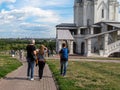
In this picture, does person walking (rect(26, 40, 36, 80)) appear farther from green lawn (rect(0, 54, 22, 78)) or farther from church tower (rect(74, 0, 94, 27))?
church tower (rect(74, 0, 94, 27))

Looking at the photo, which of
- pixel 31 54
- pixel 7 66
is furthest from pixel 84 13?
pixel 31 54

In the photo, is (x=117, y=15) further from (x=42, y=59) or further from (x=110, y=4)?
(x=42, y=59)

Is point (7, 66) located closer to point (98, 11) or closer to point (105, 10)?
point (98, 11)

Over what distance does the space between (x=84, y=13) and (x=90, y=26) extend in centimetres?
571

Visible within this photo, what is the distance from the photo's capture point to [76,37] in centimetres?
7131

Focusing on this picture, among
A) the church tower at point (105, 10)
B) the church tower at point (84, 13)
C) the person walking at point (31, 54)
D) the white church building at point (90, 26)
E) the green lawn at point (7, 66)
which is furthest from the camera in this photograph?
the church tower at point (84, 13)

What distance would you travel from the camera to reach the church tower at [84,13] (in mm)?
72438

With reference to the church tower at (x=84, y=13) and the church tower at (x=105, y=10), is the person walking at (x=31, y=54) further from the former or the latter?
the church tower at (x=84, y=13)

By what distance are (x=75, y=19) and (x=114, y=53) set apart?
17148 mm

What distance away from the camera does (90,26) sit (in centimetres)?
6862

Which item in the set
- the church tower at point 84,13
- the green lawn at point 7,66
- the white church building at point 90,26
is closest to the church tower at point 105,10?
the white church building at point 90,26

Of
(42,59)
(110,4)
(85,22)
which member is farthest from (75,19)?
(42,59)

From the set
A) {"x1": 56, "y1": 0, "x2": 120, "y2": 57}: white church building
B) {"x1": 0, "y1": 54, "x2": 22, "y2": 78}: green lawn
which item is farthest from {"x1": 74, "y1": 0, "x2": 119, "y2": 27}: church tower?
{"x1": 0, "y1": 54, "x2": 22, "y2": 78}: green lawn

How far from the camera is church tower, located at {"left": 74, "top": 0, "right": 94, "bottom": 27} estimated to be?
72438 mm
